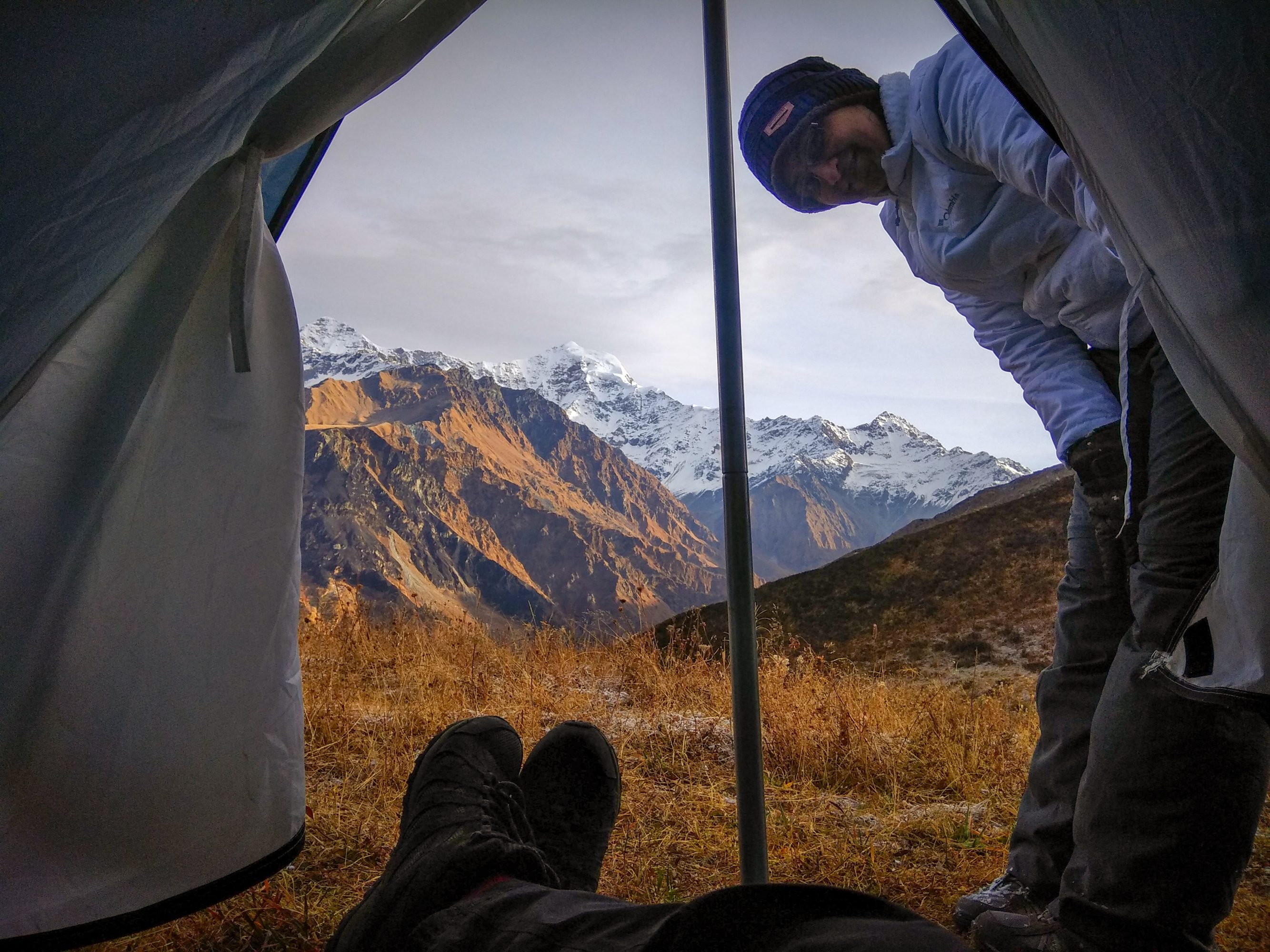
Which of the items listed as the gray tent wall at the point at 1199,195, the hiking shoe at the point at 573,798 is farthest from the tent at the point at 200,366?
the hiking shoe at the point at 573,798

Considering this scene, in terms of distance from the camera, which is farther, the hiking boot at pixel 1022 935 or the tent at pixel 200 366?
the hiking boot at pixel 1022 935

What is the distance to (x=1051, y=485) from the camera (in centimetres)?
1369

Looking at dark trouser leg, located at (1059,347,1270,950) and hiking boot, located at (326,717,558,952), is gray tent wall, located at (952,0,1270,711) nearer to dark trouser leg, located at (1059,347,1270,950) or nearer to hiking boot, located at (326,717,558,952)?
dark trouser leg, located at (1059,347,1270,950)

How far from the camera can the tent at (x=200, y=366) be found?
28.3 inches

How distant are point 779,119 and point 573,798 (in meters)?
1.37

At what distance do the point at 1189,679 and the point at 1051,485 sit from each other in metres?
14.9

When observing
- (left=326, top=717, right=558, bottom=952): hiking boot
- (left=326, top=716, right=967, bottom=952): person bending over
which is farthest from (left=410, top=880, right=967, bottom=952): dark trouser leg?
(left=326, top=717, right=558, bottom=952): hiking boot

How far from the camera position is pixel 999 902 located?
120 centimetres

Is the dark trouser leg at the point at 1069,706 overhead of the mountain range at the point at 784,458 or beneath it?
beneath

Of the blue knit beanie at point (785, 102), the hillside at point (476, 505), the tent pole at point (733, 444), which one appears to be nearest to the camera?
the blue knit beanie at point (785, 102)

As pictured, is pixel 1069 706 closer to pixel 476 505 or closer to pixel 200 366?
pixel 200 366

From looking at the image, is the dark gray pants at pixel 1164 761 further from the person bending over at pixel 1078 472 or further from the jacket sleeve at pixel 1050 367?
the jacket sleeve at pixel 1050 367

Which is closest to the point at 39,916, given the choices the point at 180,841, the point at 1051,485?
the point at 180,841

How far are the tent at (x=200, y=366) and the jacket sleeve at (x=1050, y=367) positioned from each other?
16.5 inches
